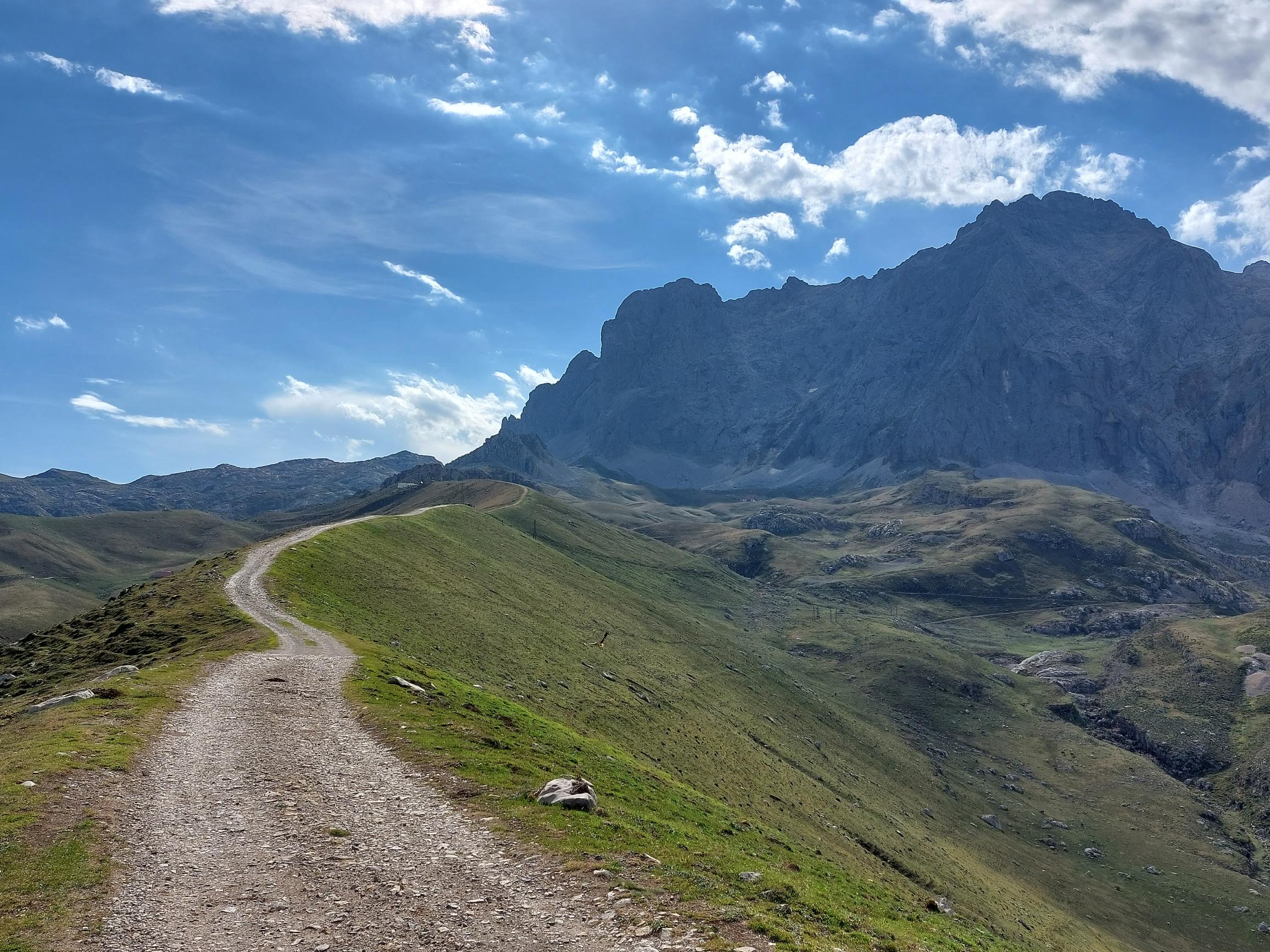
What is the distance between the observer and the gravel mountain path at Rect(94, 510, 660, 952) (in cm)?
1773

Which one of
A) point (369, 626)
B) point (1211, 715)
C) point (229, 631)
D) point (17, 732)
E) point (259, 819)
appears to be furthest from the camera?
point (1211, 715)

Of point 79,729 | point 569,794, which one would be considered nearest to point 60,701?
point 79,729

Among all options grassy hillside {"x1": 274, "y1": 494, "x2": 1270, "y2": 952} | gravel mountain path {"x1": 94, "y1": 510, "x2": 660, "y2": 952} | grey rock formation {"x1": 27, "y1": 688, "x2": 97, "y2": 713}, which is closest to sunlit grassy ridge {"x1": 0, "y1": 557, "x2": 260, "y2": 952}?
grey rock formation {"x1": 27, "y1": 688, "x2": 97, "y2": 713}

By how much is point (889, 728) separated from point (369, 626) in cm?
14263

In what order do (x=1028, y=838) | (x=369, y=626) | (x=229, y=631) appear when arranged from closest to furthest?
(x=229, y=631)
(x=369, y=626)
(x=1028, y=838)

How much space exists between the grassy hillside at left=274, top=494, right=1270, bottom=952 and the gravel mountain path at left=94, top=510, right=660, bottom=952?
2638mm

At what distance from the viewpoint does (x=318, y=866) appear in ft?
69.7

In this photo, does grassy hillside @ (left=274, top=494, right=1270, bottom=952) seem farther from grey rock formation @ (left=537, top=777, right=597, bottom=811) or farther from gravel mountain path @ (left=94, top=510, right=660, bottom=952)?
gravel mountain path @ (left=94, top=510, right=660, bottom=952)

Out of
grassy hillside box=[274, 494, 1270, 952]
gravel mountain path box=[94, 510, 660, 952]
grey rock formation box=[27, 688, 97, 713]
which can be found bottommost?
grassy hillside box=[274, 494, 1270, 952]

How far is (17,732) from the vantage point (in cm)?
3209

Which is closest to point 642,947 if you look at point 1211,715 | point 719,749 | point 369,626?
point 369,626

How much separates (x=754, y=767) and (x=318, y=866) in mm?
66825

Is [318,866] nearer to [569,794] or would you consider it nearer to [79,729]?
[569,794]

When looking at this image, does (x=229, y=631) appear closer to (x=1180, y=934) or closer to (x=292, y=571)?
(x=292, y=571)
